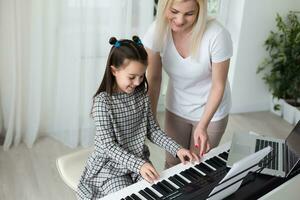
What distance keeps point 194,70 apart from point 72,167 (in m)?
0.68

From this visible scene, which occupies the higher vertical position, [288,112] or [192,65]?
[192,65]

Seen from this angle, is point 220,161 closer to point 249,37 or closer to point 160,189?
point 160,189

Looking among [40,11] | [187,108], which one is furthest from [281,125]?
[40,11]

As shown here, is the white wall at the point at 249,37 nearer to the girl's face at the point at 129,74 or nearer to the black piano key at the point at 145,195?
the girl's face at the point at 129,74

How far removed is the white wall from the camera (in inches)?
134

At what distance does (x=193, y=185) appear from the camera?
Answer: 132cm

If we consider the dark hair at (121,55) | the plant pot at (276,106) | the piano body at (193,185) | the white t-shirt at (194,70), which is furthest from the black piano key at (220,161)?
the plant pot at (276,106)

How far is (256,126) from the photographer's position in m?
3.57

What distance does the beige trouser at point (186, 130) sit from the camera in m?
1.82

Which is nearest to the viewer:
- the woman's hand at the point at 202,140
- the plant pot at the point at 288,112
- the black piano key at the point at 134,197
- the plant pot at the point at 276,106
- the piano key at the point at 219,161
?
the black piano key at the point at 134,197

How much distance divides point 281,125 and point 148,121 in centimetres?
237

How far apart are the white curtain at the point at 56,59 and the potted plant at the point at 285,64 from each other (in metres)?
1.29

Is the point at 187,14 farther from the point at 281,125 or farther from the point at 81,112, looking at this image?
the point at 281,125

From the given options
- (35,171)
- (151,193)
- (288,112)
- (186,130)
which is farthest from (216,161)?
(288,112)
